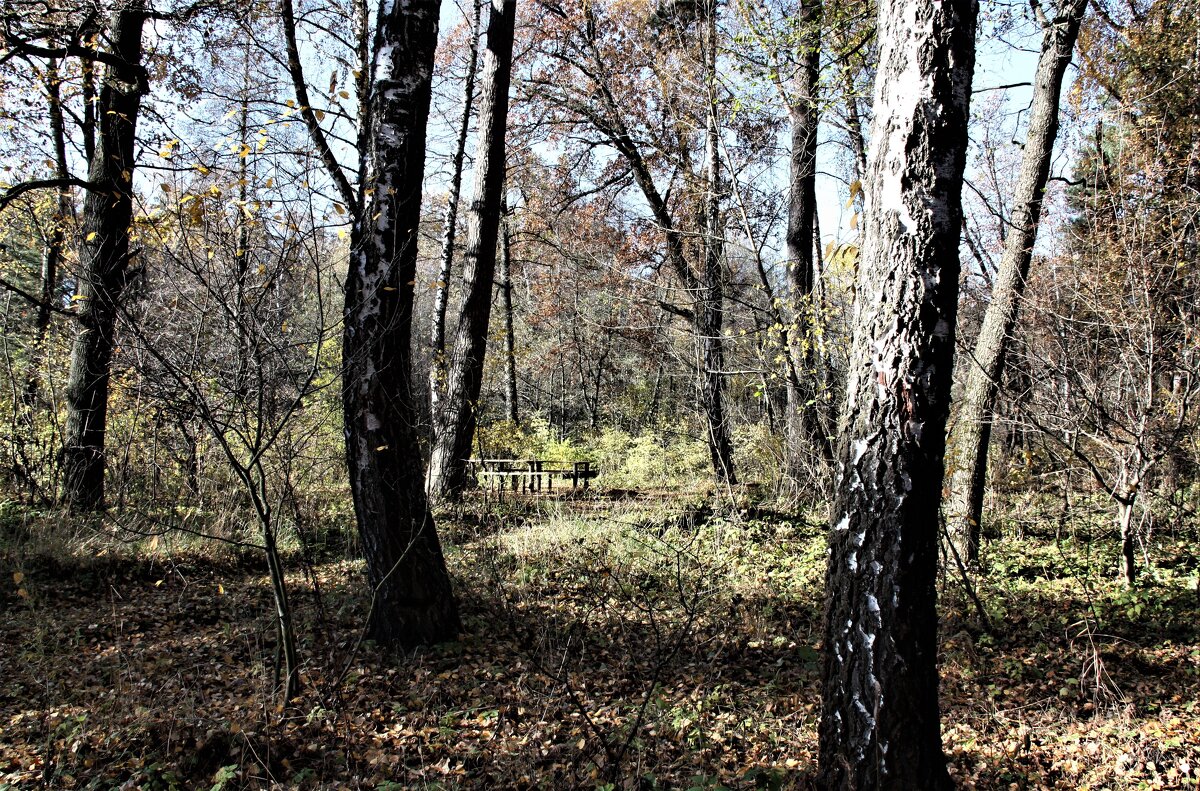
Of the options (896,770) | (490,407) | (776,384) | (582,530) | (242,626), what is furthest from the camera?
(490,407)

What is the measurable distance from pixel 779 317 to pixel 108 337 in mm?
7517

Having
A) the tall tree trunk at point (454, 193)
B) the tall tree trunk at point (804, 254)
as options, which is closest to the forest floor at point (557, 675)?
the tall tree trunk at point (804, 254)

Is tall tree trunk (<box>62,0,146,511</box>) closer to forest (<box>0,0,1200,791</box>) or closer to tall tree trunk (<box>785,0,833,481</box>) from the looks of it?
forest (<box>0,0,1200,791</box>)

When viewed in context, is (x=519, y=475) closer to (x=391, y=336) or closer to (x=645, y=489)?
(x=645, y=489)

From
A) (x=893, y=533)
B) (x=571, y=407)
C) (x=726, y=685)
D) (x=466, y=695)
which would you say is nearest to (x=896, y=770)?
(x=893, y=533)

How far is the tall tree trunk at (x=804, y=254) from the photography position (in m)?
7.24

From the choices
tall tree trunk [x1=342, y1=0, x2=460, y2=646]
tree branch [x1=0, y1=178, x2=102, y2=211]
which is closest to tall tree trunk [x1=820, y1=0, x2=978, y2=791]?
tall tree trunk [x1=342, y1=0, x2=460, y2=646]

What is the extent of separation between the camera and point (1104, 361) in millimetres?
6004

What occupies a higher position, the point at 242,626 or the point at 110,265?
the point at 110,265

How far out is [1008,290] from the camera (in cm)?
658

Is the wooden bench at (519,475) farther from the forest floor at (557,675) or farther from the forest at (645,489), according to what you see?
the forest floor at (557,675)

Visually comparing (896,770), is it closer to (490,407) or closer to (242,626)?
(242,626)

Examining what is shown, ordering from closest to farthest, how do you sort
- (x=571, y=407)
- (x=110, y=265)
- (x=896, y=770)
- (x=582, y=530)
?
1. (x=896, y=770)
2. (x=110, y=265)
3. (x=582, y=530)
4. (x=571, y=407)

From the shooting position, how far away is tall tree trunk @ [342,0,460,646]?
4.34 m
